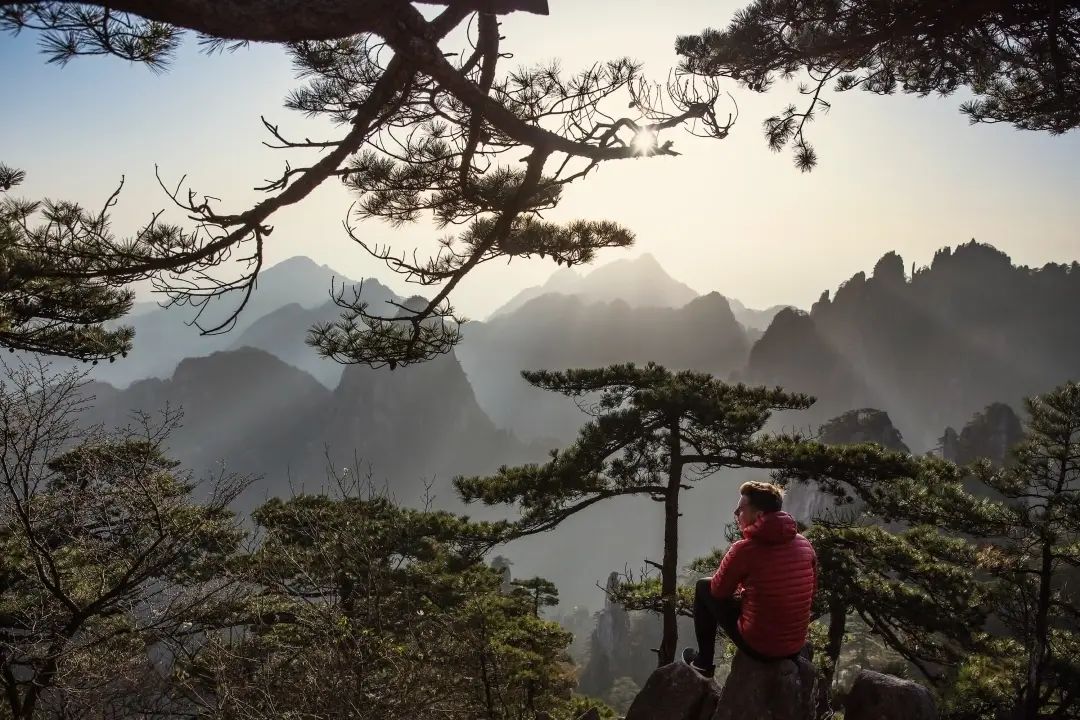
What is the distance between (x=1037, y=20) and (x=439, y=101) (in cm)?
495

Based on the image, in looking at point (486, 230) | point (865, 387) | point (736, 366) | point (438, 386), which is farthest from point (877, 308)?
point (486, 230)

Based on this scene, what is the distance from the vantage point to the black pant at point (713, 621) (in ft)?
11.8

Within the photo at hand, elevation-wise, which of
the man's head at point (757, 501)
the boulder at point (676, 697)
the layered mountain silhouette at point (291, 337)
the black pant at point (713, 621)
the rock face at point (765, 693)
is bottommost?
the boulder at point (676, 697)

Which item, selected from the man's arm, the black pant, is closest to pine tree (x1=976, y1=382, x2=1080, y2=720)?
the black pant

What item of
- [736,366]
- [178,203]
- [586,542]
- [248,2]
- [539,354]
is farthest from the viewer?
[539,354]

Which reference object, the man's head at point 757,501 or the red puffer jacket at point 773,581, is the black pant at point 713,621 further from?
the man's head at point 757,501

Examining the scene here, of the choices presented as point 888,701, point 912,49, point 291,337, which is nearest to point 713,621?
point 888,701

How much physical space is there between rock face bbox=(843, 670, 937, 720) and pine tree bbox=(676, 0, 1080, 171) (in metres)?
4.67

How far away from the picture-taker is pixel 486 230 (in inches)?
180

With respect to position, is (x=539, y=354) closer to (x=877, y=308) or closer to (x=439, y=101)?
(x=877, y=308)

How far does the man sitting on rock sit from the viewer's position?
3.30m

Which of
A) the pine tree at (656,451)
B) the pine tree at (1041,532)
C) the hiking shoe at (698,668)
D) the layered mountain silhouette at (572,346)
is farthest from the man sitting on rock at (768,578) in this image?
the layered mountain silhouette at (572,346)

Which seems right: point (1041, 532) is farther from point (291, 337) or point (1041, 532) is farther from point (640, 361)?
point (291, 337)

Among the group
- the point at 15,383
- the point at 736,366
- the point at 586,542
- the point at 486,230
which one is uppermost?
the point at 736,366
